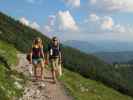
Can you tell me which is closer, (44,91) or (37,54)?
(44,91)

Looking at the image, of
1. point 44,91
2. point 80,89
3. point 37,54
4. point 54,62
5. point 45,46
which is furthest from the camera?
point 45,46

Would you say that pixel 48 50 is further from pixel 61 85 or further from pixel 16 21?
pixel 16 21

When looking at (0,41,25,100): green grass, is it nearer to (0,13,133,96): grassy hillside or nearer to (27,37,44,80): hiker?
(27,37,44,80): hiker

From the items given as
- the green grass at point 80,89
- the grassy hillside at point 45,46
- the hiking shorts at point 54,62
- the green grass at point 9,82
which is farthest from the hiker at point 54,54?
the grassy hillside at point 45,46

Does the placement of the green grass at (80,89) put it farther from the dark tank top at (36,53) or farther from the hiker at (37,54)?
the dark tank top at (36,53)

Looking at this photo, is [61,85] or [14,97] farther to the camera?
[61,85]

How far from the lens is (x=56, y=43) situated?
2497 centimetres

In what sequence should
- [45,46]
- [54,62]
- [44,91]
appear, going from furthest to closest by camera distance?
[45,46] → [54,62] → [44,91]

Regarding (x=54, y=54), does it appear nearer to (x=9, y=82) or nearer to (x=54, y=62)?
(x=54, y=62)

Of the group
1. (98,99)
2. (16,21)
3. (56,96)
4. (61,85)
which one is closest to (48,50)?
(61,85)

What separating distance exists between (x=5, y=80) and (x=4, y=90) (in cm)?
203

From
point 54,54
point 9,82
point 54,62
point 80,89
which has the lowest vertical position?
point 80,89

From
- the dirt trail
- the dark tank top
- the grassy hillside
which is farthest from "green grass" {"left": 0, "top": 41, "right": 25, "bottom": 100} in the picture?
the grassy hillside

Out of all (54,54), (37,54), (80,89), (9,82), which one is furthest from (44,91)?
(80,89)
